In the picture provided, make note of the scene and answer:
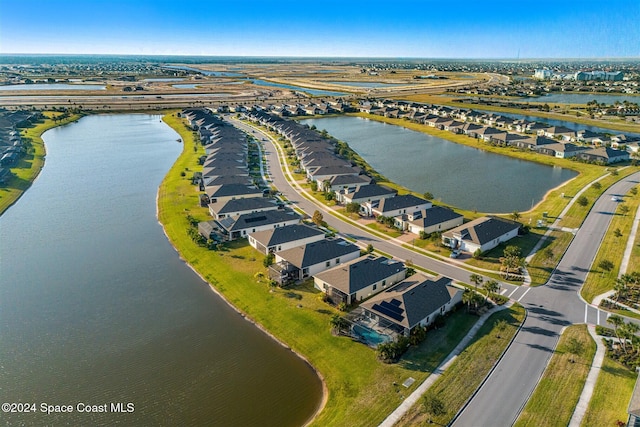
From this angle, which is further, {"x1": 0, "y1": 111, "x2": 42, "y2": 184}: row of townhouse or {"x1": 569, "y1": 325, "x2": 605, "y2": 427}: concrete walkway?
{"x1": 0, "y1": 111, "x2": 42, "y2": 184}: row of townhouse

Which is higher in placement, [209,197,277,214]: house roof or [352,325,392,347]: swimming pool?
[209,197,277,214]: house roof

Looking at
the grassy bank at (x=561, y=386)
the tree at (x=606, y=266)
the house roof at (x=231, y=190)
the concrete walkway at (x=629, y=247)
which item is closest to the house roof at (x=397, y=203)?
the house roof at (x=231, y=190)

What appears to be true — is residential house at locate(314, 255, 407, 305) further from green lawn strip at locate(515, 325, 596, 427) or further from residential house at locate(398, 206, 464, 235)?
green lawn strip at locate(515, 325, 596, 427)

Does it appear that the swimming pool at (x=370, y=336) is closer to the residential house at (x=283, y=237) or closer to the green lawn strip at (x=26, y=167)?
the residential house at (x=283, y=237)

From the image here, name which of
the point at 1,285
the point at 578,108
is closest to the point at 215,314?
the point at 1,285

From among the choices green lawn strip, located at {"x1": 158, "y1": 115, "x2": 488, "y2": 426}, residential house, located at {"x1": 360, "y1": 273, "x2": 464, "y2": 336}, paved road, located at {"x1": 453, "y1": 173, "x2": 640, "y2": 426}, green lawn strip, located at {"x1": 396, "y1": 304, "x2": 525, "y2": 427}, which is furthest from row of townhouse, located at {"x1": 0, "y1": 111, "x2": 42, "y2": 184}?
paved road, located at {"x1": 453, "y1": 173, "x2": 640, "y2": 426}

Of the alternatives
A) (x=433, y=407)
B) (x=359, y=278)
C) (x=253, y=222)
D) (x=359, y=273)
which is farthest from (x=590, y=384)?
(x=253, y=222)

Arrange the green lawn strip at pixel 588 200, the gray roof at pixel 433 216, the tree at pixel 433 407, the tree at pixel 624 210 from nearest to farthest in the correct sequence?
the tree at pixel 433 407
the gray roof at pixel 433 216
the green lawn strip at pixel 588 200
the tree at pixel 624 210
